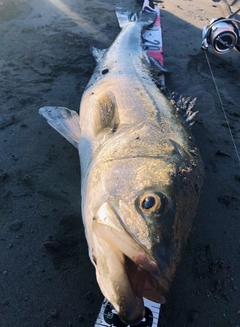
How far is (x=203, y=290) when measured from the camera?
2.39m

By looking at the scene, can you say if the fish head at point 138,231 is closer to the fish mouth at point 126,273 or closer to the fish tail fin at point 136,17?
the fish mouth at point 126,273

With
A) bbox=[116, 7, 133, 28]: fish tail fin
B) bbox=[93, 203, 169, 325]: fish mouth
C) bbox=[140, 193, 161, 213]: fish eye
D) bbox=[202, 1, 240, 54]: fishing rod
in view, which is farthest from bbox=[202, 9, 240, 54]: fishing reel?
bbox=[93, 203, 169, 325]: fish mouth

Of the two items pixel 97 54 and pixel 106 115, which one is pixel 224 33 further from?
pixel 106 115

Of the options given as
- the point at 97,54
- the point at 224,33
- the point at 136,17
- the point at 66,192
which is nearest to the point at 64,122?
the point at 66,192

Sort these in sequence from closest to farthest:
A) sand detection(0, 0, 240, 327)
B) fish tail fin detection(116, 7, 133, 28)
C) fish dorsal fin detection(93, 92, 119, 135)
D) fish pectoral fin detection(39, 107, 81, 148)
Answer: sand detection(0, 0, 240, 327) < fish dorsal fin detection(93, 92, 119, 135) < fish pectoral fin detection(39, 107, 81, 148) < fish tail fin detection(116, 7, 133, 28)

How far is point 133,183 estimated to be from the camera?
1.98 meters

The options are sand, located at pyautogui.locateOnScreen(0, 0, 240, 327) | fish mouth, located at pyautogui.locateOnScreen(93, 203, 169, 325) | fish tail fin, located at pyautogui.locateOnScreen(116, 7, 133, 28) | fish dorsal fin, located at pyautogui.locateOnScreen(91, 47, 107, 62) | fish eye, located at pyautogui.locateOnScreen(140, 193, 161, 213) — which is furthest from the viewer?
fish tail fin, located at pyautogui.locateOnScreen(116, 7, 133, 28)

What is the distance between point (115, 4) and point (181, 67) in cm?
276

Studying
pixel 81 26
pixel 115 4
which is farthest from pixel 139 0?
pixel 81 26

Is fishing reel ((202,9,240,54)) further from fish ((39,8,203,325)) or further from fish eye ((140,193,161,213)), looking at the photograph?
fish eye ((140,193,161,213))

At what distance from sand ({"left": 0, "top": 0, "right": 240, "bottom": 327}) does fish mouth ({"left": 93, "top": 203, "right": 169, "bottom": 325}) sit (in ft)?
2.16

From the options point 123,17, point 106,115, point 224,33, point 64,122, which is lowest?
point 64,122

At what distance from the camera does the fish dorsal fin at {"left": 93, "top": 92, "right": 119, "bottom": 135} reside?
280 centimetres

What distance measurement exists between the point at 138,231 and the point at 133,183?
1.27 ft
